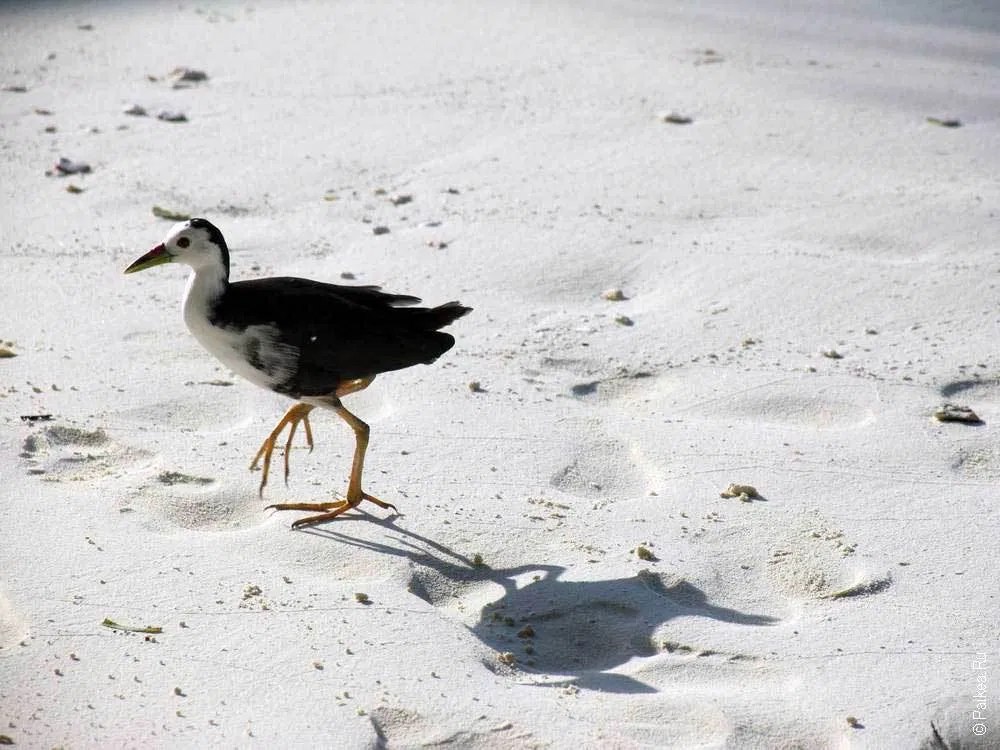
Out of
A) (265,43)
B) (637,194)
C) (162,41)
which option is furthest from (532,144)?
(162,41)

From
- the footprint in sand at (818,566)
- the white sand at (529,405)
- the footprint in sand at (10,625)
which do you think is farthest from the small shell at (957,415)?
the footprint in sand at (10,625)

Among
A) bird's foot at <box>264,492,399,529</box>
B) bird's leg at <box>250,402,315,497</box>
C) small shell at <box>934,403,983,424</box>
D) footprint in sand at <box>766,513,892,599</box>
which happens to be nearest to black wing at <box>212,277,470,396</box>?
bird's leg at <box>250,402,315,497</box>

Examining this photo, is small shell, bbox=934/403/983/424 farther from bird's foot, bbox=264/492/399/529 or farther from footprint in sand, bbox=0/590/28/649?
footprint in sand, bbox=0/590/28/649

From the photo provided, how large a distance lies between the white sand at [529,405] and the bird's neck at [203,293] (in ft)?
1.64

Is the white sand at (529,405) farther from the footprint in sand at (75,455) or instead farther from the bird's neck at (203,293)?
the bird's neck at (203,293)

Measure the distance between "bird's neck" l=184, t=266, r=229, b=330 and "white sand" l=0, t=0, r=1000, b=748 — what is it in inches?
19.7

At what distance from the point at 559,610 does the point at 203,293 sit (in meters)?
1.45

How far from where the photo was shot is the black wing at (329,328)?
152 inches

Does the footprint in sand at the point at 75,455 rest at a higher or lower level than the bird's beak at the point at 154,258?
lower

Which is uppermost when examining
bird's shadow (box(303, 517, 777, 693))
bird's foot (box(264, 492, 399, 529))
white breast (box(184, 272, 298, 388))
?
white breast (box(184, 272, 298, 388))

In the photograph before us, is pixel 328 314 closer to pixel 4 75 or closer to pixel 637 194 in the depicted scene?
pixel 637 194

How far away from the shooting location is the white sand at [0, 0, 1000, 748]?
3.15 metres

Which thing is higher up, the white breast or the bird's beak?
the bird's beak

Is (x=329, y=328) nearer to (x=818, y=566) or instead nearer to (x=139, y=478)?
(x=139, y=478)
